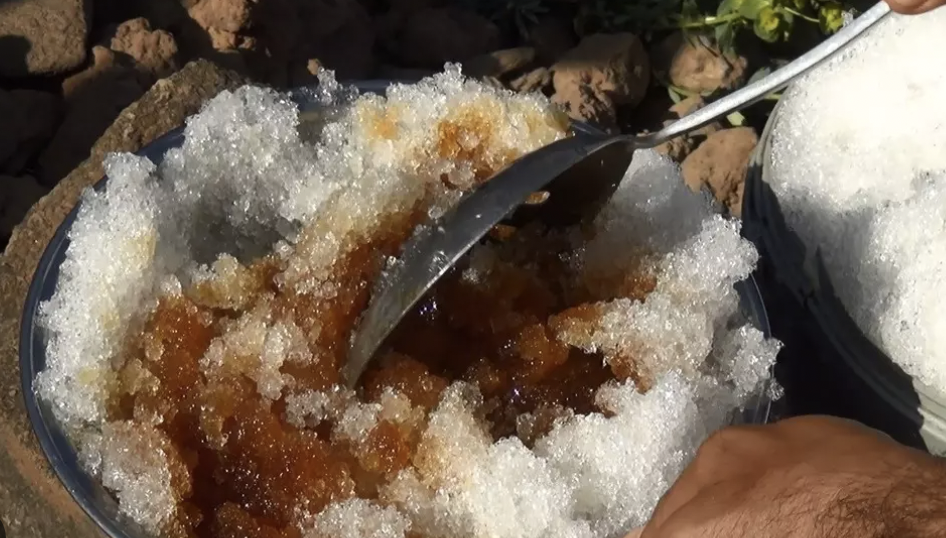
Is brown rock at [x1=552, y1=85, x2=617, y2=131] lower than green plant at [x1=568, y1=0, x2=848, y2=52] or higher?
lower

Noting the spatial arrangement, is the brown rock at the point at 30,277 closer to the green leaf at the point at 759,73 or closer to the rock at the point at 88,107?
the rock at the point at 88,107

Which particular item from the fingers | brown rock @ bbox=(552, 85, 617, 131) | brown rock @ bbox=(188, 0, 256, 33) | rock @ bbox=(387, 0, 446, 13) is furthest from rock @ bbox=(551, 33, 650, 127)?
the fingers

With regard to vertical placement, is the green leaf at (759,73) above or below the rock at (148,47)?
below

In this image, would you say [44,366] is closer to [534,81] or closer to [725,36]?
[534,81]

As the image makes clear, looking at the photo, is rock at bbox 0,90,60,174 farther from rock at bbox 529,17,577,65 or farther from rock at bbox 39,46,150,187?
rock at bbox 529,17,577,65

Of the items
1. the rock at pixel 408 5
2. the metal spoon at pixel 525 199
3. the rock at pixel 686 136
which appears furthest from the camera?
the rock at pixel 408 5

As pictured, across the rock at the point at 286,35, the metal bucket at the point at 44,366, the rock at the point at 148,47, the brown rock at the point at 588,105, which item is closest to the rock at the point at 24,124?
the rock at the point at 148,47
